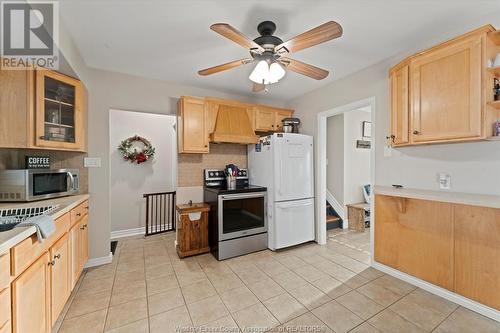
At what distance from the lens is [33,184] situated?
1920 mm

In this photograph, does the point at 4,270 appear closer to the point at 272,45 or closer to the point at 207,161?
the point at 272,45

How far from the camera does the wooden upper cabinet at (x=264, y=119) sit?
352 centimetres

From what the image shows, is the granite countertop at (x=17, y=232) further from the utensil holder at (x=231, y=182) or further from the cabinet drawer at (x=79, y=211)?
the utensil holder at (x=231, y=182)

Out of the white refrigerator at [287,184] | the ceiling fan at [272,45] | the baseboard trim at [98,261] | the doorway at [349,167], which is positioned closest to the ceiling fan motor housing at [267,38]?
the ceiling fan at [272,45]

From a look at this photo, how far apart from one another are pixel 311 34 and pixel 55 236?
234 cm

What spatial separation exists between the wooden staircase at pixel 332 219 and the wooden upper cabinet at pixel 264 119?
81.7 inches

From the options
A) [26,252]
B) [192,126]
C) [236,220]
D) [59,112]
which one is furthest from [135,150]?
[26,252]

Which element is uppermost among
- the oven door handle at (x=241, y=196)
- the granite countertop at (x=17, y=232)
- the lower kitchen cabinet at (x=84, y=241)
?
the granite countertop at (x=17, y=232)

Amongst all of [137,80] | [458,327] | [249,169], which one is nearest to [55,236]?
[137,80]

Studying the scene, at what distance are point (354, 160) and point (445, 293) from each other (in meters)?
2.77

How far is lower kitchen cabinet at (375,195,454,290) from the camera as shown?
204 cm

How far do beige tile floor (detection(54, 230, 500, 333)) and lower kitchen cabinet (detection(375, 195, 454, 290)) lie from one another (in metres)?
0.20

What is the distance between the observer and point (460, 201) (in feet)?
5.89

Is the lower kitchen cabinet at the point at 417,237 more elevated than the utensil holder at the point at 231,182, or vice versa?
the utensil holder at the point at 231,182
